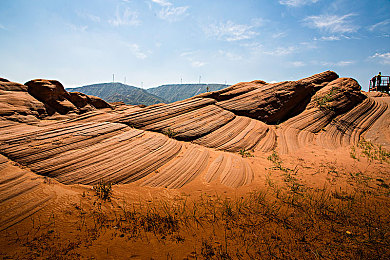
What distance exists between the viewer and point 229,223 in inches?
134

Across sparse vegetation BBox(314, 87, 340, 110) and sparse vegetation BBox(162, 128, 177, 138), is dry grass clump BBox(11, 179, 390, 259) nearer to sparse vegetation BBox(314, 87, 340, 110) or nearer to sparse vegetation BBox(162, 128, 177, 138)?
sparse vegetation BBox(162, 128, 177, 138)

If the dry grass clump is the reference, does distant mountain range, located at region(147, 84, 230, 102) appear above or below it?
above

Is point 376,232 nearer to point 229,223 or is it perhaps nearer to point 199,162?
point 229,223

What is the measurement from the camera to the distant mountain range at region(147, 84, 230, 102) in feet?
321

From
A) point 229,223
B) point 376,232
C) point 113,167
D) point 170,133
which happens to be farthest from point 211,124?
point 376,232

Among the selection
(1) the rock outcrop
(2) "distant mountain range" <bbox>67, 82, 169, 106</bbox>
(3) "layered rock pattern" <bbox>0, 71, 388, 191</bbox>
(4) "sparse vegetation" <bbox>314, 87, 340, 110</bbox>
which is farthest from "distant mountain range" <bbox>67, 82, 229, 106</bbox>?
(4) "sparse vegetation" <bbox>314, 87, 340, 110</bbox>

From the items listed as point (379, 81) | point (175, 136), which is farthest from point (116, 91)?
point (379, 81)

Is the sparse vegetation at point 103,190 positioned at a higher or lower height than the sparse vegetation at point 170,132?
lower

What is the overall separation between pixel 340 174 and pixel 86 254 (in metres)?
7.76

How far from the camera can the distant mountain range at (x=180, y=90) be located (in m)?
97.9

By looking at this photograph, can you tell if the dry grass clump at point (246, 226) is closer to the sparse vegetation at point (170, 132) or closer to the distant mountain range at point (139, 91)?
the sparse vegetation at point (170, 132)

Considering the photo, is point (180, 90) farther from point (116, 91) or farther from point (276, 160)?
point (276, 160)

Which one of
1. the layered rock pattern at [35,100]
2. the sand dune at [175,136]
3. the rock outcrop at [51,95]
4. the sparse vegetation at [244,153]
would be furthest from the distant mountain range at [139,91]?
the sparse vegetation at [244,153]

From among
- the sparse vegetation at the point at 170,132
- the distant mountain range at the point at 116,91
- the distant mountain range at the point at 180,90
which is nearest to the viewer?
the sparse vegetation at the point at 170,132
